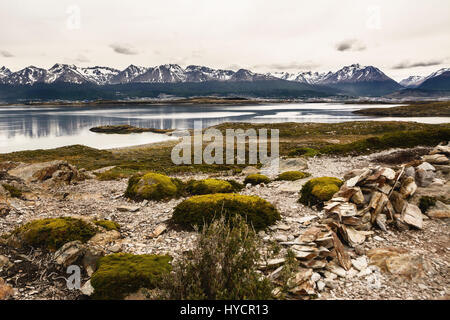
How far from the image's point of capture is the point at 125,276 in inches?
269

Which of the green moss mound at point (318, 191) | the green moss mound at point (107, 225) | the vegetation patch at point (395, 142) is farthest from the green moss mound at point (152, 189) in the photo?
the vegetation patch at point (395, 142)

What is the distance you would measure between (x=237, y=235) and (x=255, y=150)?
36782 millimetres

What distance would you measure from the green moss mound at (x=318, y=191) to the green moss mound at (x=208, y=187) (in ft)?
15.6

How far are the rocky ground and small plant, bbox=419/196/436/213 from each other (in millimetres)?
704

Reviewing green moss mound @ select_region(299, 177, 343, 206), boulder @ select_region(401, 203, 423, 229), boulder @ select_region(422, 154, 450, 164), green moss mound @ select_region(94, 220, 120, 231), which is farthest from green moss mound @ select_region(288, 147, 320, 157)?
green moss mound @ select_region(94, 220, 120, 231)

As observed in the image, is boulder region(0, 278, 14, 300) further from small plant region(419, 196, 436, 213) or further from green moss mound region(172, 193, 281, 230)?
small plant region(419, 196, 436, 213)

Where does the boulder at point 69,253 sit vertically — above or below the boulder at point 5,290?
above

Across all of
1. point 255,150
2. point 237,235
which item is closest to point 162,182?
point 237,235

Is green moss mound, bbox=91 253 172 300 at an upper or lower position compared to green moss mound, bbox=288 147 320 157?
lower

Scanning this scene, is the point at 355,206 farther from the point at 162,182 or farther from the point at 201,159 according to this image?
the point at 201,159

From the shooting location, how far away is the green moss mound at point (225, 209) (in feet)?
35.6

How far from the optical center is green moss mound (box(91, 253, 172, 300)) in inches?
260

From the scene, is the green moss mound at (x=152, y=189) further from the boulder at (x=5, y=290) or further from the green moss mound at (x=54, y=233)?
the boulder at (x=5, y=290)
